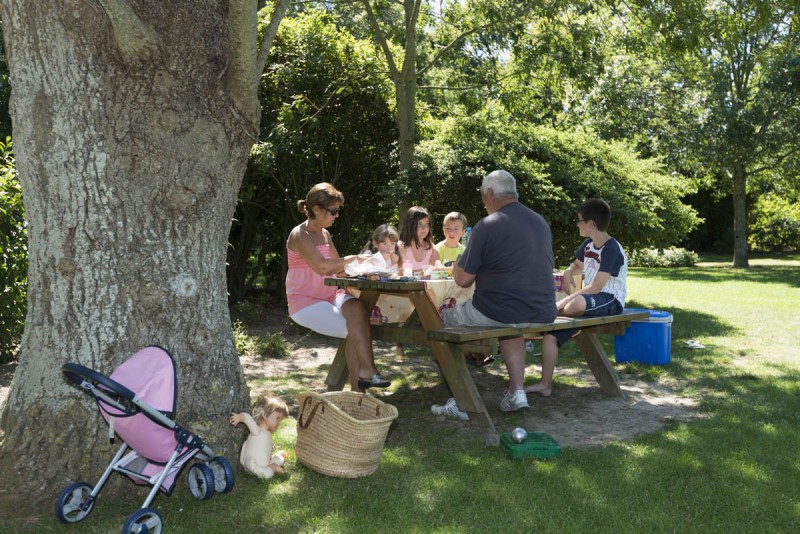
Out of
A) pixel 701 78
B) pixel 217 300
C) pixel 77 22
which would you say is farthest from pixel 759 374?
pixel 701 78

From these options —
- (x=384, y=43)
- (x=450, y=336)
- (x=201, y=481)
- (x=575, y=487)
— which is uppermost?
(x=384, y=43)

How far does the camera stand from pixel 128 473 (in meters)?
3.89

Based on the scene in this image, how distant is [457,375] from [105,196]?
2.68 meters

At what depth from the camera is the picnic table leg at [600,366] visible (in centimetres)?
650

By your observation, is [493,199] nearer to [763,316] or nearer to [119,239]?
[119,239]

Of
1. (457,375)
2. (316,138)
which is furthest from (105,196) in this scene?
(316,138)

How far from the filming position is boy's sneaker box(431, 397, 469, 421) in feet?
18.8

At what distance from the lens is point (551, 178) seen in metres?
11.8

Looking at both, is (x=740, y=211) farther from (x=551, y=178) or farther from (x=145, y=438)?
(x=145, y=438)

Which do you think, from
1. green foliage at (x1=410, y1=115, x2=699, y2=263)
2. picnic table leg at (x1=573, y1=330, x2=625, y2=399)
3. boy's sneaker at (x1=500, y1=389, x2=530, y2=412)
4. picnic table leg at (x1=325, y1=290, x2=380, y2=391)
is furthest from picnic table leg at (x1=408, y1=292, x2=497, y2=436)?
green foliage at (x1=410, y1=115, x2=699, y2=263)

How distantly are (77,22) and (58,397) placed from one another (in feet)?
6.29

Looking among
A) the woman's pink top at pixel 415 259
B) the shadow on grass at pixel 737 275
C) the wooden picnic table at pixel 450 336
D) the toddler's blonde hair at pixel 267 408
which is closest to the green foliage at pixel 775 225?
the shadow on grass at pixel 737 275

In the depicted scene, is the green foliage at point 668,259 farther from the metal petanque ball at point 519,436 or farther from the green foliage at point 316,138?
the metal petanque ball at point 519,436

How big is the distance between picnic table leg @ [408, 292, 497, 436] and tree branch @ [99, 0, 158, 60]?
257 centimetres
